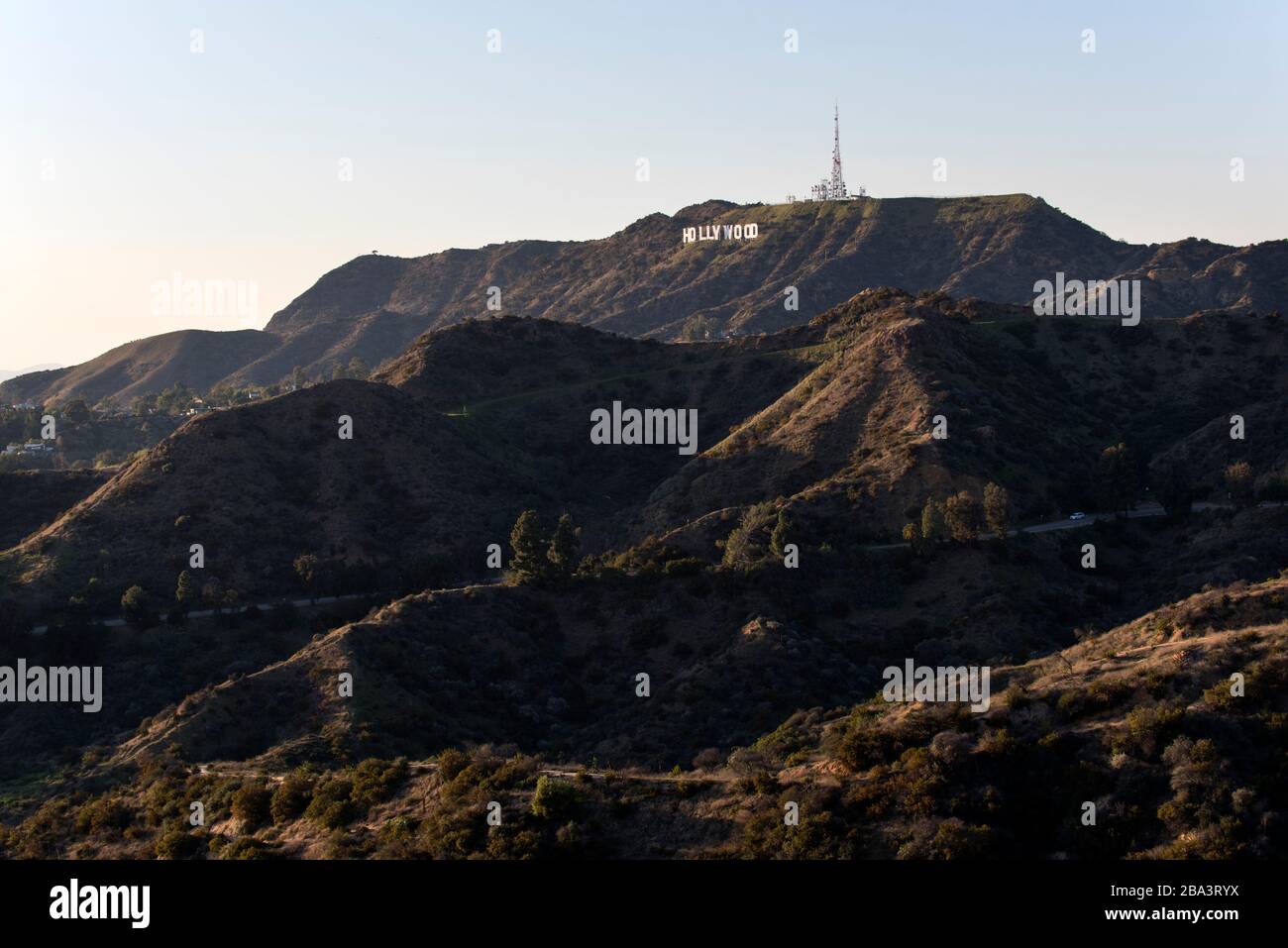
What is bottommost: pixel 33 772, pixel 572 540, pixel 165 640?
pixel 33 772

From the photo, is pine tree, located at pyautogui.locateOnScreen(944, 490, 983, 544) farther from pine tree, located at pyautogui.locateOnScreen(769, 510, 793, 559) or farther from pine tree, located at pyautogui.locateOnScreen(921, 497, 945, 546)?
pine tree, located at pyautogui.locateOnScreen(769, 510, 793, 559)

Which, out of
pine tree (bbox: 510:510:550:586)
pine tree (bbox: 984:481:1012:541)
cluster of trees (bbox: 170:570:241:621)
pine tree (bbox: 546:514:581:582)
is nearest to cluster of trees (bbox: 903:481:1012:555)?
pine tree (bbox: 984:481:1012:541)

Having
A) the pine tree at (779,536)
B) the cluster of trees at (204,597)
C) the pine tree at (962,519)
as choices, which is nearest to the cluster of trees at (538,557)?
the pine tree at (779,536)

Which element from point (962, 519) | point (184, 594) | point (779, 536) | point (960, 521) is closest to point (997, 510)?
point (962, 519)

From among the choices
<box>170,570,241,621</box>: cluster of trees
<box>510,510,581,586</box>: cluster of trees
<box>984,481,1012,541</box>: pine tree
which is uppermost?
<box>984,481,1012,541</box>: pine tree

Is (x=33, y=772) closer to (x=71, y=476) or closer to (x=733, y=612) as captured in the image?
(x=733, y=612)
